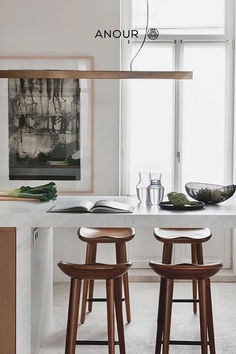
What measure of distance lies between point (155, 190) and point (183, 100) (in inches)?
82.7

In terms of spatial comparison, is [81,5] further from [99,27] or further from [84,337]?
[84,337]

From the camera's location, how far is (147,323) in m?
4.04

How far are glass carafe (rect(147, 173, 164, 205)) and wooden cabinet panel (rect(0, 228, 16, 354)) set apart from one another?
931 millimetres

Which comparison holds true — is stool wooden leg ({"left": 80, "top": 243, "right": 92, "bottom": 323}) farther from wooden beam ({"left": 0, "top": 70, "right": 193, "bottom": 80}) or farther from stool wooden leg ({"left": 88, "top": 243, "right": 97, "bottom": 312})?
wooden beam ({"left": 0, "top": 70, "right": 193, "bottom": 80})

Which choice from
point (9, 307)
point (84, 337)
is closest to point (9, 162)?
point (84, 337)

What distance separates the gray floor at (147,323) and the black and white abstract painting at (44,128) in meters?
1.14

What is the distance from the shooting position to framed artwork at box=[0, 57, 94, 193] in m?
5.11

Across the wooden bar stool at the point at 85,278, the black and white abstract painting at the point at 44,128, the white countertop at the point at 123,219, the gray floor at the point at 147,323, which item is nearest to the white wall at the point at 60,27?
the black and white abstract painting at the point at 44,128

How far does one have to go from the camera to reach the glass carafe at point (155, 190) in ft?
11.3

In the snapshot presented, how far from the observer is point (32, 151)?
5.15 metres

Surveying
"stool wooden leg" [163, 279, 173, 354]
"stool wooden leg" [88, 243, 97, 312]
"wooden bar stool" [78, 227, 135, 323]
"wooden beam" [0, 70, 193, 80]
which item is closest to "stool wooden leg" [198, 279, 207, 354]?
"stool wooden leg" [163, 279, 173, 354]

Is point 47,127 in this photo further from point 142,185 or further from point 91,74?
point 142,185

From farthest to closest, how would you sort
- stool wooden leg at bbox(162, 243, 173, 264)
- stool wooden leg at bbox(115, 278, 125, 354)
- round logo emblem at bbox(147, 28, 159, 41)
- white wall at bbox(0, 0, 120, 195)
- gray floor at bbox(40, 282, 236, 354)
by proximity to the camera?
white wall at bbox(0, 0, 120, 195) → round logo emblem at bbox(147, 28, 159, 41) → stool wooden leg at bbox(162, 243, 173, 264) → gray floor at bbox(40, 282, 236, 354) → stool wooden leg at bbox(115, 278, 125, 354)

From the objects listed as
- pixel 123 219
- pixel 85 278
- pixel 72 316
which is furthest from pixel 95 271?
pixel 123 219
